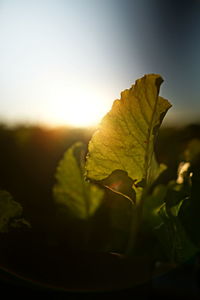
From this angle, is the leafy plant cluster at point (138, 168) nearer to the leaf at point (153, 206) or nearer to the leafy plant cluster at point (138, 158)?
the leafy plant cluster at point (138, 158)

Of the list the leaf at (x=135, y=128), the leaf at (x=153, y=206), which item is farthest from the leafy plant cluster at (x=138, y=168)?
the leaf at (x=153, y=206)

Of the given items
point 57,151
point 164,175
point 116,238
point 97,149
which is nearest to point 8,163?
point 57,151

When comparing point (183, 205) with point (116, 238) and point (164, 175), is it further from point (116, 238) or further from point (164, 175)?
point (164, 175)

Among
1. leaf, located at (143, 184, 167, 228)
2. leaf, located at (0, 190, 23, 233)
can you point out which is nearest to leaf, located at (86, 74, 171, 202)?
leaf, located at (0, 190, 23, 233)

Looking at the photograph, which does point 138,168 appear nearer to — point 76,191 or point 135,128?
point 135,128

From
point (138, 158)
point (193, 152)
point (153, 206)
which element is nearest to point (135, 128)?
point (138, 158)
